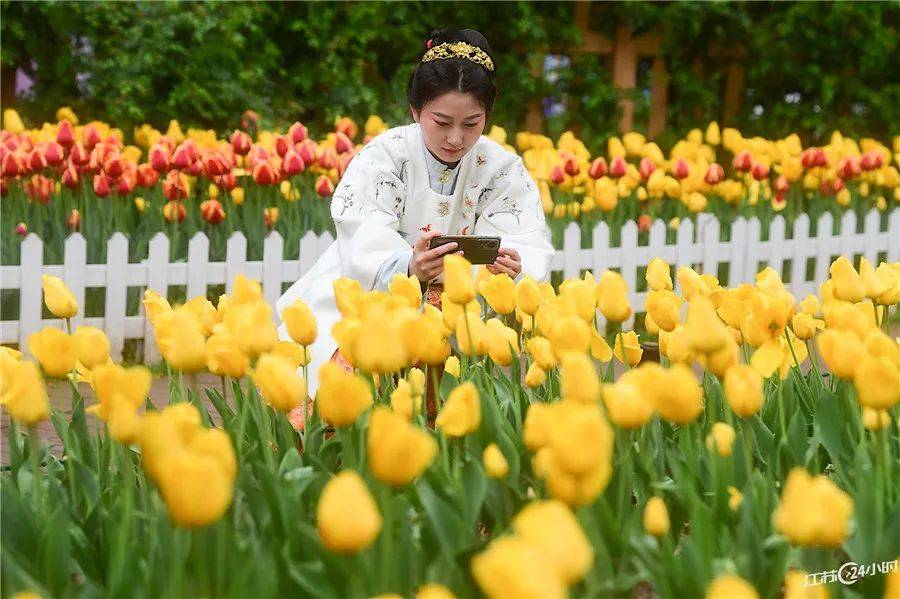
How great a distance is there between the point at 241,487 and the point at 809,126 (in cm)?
955

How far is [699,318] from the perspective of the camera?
6.18 feet

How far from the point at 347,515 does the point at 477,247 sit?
183 centimetres

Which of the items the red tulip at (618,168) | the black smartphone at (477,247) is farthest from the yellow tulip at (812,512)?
the red tulip at (618,168)

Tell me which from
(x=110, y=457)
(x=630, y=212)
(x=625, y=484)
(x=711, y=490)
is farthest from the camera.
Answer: (x=630, y=212)

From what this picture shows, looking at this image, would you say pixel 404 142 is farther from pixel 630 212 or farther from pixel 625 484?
pixel 630 212

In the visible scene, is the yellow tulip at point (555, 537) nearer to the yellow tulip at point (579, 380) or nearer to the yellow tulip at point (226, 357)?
the yellow tulip at point (579, 380)

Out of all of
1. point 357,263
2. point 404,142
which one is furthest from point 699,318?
point 404,142

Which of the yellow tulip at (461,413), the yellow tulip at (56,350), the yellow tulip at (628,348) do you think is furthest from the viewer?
the yellow tulip at (628,348)

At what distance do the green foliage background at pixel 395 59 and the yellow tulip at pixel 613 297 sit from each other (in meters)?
6.10

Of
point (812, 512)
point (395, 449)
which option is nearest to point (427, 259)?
point (395, 449)

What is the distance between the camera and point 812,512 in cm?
139

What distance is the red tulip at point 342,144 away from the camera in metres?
6.00

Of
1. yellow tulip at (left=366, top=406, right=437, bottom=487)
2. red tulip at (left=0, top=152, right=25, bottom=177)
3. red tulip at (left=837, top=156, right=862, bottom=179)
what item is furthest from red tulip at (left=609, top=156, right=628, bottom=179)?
yellow tulip at (left=366, top=406, right=437, bottom=487)

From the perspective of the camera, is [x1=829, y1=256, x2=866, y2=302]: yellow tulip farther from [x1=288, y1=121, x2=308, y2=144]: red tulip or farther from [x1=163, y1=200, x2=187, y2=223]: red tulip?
[x1=288, y1=121, x2=308, y2=144]: red tulip
